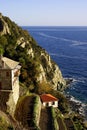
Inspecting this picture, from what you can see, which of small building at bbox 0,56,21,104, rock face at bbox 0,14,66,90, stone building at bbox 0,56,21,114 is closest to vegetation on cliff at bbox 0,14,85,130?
rock face at bbox 0,14,66,90

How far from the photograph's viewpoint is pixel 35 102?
52.5 m

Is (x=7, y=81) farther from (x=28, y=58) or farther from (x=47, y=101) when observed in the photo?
(x=28, y=58)

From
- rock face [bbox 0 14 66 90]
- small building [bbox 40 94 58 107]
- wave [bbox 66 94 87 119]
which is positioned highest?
rock face [bbox 0 14 66 90]

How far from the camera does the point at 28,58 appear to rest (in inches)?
3036

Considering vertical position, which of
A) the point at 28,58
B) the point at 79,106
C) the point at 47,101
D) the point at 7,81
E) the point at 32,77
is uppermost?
the point at 7,81

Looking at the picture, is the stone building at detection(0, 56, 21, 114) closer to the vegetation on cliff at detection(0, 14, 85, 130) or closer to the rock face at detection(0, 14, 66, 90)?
the vegetation on cliff at detection(0, 14, 85, 130)

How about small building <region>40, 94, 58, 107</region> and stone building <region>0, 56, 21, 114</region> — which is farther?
small building <region>40, 94, 58, 107</region>

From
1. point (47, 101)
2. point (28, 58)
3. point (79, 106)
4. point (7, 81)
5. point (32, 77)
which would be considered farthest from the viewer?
point (79, 106)

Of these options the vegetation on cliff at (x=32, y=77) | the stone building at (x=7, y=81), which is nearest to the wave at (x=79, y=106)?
the vegetation on cliff at (x=32, y=77)

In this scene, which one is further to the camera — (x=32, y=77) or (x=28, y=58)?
(x=28, y=58)

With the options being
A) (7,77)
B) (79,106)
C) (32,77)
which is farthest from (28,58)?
(7,77)

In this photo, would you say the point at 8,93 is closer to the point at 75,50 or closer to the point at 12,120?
the point at 12,120

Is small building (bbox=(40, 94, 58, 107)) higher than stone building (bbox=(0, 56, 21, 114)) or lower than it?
lower

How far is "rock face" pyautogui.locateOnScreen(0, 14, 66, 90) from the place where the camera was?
72.8 meters
